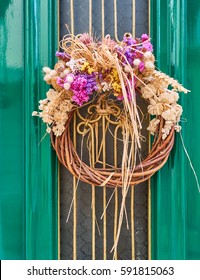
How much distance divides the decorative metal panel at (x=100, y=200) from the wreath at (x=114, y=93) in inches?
4.2

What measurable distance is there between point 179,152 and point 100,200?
1.17ft

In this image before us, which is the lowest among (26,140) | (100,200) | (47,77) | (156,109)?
(100,200)

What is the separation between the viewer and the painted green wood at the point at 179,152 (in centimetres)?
149

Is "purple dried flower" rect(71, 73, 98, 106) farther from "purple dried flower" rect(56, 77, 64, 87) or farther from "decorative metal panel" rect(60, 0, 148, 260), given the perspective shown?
"decorative metal panel" rect(60, 0, 148, 260)

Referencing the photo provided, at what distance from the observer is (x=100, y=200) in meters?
1.54

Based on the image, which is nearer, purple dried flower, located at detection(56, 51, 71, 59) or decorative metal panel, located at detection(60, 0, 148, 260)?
purple dried flower, located at detection(56, 51, 71, 59)

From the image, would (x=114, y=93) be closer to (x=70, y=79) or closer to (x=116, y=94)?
(x=116, y=94)

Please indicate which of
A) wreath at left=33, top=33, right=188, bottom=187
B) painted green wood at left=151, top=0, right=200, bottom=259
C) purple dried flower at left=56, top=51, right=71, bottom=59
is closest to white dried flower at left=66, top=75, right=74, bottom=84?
wreath at left=33, top=33, right=188, bottom=187

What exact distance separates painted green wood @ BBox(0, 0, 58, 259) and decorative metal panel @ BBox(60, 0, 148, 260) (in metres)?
0.06

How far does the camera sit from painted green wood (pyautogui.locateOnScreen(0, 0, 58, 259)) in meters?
1.51

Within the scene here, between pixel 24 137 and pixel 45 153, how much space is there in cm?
11

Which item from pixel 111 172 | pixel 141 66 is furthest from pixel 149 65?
pixel 111 172

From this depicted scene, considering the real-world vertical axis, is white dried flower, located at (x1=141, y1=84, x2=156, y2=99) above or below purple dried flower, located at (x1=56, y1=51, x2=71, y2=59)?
below

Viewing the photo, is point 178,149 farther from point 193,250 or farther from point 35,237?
point 35,237
